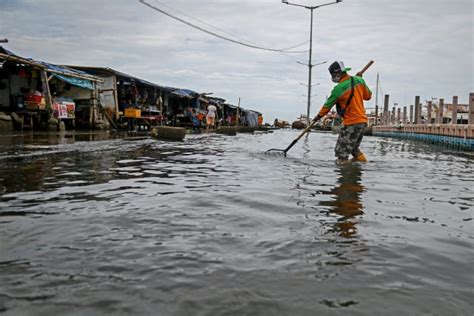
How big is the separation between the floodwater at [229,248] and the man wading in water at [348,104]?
291 centimetres

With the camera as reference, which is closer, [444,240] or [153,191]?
[444,240]

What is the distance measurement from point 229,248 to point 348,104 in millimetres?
5851

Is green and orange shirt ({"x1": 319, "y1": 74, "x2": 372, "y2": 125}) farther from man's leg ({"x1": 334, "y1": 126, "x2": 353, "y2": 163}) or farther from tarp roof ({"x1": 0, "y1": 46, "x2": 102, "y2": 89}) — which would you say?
tarp roof ({"x1": 0, "y1": 46, "x2": 102, "y2": 89})

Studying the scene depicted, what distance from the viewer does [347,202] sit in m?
3.85

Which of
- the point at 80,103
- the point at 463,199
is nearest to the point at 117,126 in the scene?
the point at 80,103

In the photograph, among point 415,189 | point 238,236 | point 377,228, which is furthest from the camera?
point 415,189

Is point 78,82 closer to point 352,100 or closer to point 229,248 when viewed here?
point 352,100

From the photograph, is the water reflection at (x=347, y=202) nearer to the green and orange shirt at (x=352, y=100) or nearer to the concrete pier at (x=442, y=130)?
the green and orange shirt at (x=352, y=100)

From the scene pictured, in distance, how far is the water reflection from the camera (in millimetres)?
2924

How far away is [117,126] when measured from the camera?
74.5ft

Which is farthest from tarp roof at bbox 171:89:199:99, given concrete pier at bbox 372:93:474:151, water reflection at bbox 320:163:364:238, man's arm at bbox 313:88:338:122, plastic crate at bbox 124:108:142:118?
water reflection at bbox 320:163:364:238

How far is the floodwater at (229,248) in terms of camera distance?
172cm

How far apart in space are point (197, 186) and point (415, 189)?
2.75 m

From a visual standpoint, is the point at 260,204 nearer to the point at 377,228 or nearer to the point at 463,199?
the point at 377,228
